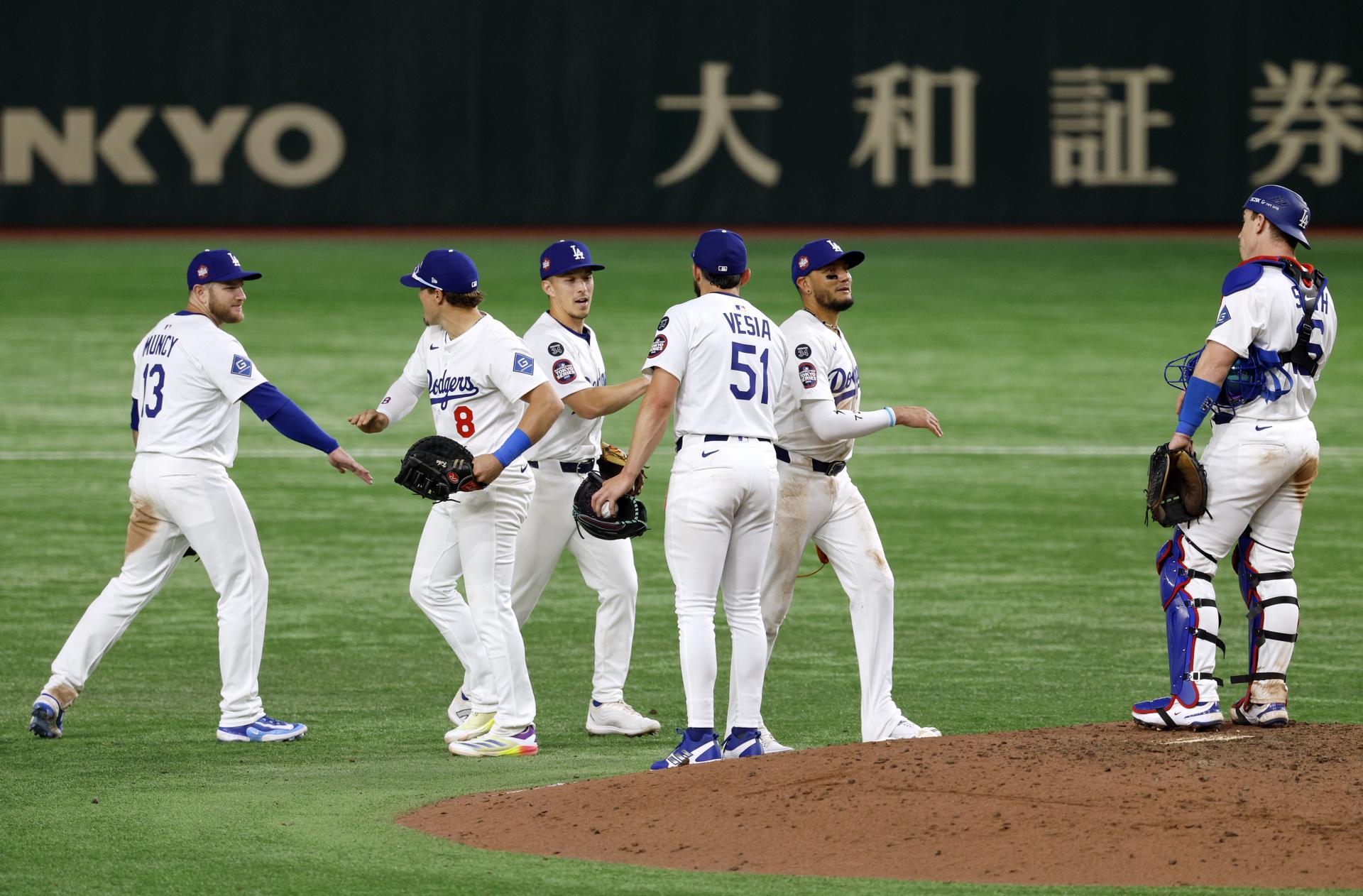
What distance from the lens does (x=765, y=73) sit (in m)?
27.5

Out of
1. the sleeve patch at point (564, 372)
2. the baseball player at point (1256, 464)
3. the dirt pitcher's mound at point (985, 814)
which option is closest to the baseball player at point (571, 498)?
the sleeve patch at point (564, 372)

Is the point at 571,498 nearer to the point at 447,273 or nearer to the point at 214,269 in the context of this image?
the point at 447,273

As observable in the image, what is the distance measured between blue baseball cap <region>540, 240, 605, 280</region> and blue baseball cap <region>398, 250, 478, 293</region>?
0.42 m

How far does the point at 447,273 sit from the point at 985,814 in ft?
9.93

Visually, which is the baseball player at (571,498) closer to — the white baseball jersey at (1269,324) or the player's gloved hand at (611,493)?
the player's gloved hand at (611,493)

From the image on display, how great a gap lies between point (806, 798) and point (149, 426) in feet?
10.5

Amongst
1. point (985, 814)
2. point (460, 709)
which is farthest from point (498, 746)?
point (985, 814)

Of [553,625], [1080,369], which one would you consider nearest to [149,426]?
[553,625]

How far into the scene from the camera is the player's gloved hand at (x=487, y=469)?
23.6 ft

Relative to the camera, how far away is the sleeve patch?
7.84 metres

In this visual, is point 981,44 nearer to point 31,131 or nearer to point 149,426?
point 31,131

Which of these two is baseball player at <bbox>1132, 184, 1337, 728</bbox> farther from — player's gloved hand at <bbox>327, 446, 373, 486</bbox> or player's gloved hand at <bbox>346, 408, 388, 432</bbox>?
player's gloved hand at <bbox>346, 408, 388, 432</bbox>

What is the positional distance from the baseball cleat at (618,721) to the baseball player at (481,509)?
38 cm

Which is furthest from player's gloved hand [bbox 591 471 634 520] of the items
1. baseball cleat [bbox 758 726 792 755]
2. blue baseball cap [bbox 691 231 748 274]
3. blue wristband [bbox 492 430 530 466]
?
baseball cleat [bbox 758 726 792 755]
